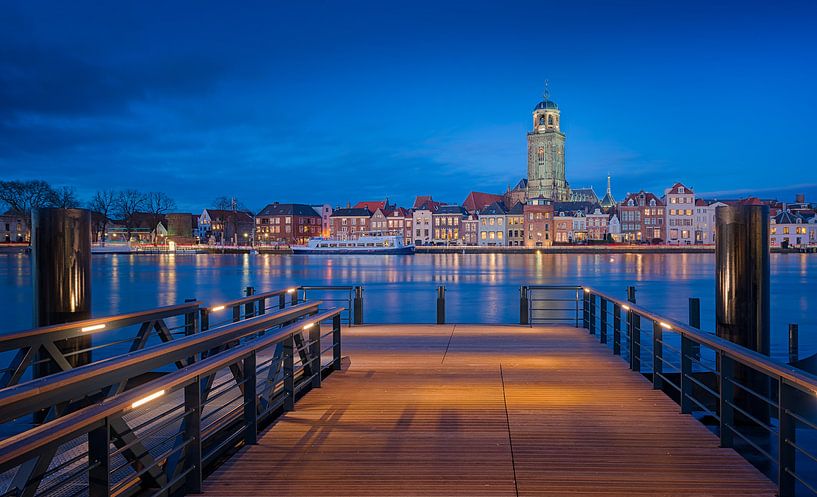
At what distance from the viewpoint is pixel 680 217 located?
410ft

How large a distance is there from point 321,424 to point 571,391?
3.25 m

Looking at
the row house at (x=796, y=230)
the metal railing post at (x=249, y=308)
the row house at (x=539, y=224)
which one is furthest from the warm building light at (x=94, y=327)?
the row house at (x=796, y=230)

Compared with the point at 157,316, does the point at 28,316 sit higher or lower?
lower

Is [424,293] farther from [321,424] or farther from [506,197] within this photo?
[506,197]

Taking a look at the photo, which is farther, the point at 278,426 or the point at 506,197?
the point at 506,197

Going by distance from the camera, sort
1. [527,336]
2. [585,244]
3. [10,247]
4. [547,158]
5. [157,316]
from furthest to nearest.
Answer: [547,158]
[10,247]
[585,244]
[527,336]
[157,316]

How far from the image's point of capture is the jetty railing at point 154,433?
309 cm

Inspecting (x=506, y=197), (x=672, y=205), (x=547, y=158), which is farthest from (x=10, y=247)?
(x=672, y=205)

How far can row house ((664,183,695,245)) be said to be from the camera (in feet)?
408

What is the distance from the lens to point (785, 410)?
4492mm

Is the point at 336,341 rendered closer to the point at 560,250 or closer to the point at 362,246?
the point at 362,246

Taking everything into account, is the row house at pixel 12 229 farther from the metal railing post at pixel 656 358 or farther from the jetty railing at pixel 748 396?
the metal railing post at pixel 656 358

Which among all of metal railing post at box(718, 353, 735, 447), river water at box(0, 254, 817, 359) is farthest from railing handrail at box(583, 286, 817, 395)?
river water at box(0, 254, 817, 359)

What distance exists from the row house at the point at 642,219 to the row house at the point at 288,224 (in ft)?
230
